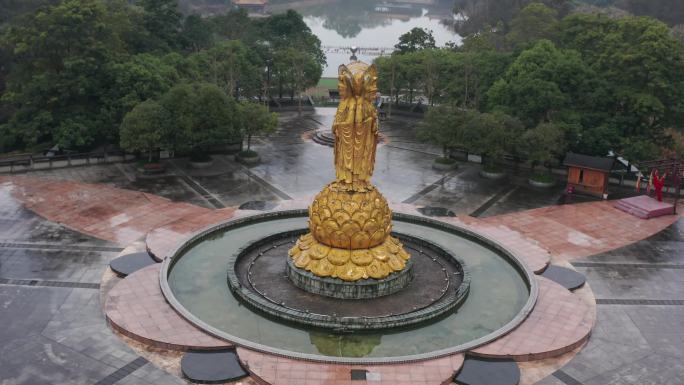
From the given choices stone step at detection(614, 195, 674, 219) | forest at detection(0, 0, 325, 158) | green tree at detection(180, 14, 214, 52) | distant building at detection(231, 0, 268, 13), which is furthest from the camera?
distant building at detection(231, 0, 268, 13)

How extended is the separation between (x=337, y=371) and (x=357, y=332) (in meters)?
2.40

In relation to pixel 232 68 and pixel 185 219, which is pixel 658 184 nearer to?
pixel 185 219

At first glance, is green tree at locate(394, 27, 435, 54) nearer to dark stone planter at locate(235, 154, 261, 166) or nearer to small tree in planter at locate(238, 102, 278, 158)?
small tree in planter at locate(238, 102, 278, 158)

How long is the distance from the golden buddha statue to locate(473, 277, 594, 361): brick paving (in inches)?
175

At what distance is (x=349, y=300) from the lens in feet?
66.9

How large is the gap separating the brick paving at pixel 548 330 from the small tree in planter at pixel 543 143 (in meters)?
14.1

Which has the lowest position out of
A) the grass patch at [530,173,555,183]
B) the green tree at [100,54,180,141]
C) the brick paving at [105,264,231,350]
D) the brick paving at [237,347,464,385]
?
the brick paving at [237,347,464,385]

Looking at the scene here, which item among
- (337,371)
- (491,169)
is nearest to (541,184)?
(491,169)

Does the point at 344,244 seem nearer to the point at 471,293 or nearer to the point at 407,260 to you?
the point at 407,260

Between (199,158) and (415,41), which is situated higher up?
(415,41)

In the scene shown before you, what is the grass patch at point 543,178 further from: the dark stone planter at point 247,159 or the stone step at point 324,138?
the dark stone planter at point 247,159

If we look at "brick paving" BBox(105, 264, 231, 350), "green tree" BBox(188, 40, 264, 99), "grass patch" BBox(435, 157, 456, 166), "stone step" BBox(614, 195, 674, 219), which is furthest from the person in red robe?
"green tree" BBox(188, 40, 264, 99)

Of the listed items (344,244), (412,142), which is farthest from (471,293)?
(412,142)

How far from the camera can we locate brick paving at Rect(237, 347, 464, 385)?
1602 centimetres
